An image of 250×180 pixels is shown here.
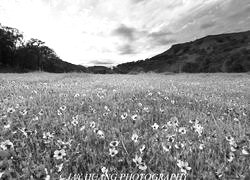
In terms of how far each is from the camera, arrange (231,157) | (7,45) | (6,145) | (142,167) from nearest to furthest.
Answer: (142,167), (231,157), (6,145), (7,45)

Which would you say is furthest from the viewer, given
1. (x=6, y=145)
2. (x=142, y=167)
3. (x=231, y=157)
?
(x=6, y=145)

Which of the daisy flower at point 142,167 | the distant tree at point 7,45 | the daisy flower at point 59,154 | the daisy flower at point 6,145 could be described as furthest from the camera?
the distant tree at point 7,45

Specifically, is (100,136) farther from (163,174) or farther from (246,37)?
(246,37)

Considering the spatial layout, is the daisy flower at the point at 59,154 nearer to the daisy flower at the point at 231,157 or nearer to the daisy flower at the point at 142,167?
the daisy flower at the point at 142,167

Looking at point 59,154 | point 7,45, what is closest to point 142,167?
point 59,154

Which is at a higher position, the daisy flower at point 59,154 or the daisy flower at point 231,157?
the daisy flower at point 59,154

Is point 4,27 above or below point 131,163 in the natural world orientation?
above

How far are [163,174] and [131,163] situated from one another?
37cm

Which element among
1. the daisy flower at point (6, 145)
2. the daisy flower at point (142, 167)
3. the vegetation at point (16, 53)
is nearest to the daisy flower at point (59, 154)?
the daisy flower at point (6, 145)

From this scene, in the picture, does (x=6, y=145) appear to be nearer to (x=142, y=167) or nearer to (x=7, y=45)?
(x=142, y=167)

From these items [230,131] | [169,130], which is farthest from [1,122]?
[230,131]

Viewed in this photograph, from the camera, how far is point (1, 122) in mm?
2922

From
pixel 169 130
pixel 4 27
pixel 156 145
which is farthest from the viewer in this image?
pixel 4 27

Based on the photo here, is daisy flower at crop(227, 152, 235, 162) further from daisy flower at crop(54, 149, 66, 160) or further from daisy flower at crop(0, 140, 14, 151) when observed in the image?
daisy flower at crop(0, 140, 14, 151)
